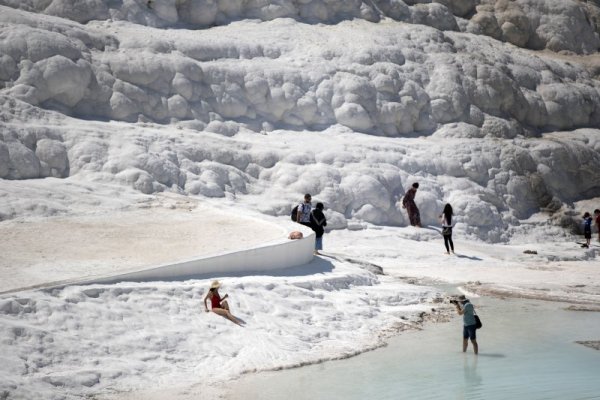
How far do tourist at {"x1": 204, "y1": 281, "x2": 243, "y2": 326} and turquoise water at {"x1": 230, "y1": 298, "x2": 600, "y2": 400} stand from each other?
4.44ft

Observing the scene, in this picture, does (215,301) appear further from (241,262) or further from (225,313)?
(241,262)

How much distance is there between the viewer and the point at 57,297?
1017 centimetres

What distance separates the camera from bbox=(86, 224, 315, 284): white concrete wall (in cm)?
1162

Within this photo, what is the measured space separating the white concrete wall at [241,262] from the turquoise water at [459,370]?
2.38 m

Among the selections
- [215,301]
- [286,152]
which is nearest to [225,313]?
[215,301]

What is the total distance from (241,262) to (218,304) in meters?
1.72

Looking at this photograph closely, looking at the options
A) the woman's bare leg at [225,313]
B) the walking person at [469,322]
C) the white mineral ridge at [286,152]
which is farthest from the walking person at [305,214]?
the walking person at [469,322]

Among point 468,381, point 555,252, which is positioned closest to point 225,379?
point 468,381

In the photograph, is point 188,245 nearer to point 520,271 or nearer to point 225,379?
point 225,379

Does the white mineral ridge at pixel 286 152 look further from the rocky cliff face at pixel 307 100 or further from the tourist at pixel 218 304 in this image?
the tourist at pixel 218 304

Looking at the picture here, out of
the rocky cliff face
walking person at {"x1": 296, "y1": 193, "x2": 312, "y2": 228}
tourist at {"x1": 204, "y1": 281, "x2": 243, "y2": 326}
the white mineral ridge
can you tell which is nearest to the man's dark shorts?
the white mineral ridge

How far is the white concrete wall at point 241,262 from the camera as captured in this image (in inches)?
A: 457

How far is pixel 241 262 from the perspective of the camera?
13281 millimetres

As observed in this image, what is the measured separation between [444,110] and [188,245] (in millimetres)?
13805
